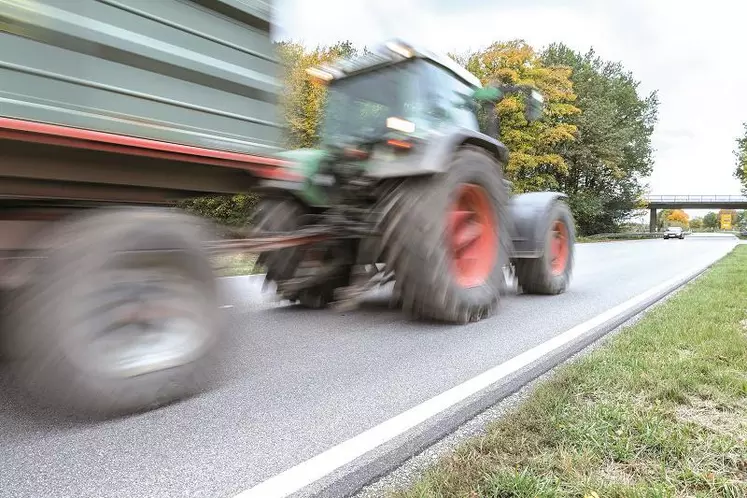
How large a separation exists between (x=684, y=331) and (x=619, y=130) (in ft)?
120

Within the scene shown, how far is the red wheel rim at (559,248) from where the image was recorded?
6.80m

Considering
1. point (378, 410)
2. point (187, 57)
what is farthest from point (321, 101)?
point (378, 410)

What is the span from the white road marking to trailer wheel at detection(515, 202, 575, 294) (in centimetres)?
223

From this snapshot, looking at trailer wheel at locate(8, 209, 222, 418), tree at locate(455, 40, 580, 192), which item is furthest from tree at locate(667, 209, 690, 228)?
trailer wheel at locate(8, 209, 222, 418)

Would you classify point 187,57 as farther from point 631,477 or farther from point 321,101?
point 321,101

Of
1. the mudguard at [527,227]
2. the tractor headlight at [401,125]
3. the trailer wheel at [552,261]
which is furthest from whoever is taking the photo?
the trailer wheel at [552,261]

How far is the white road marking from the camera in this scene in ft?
6.50

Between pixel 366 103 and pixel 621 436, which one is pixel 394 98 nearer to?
pixel 366 103

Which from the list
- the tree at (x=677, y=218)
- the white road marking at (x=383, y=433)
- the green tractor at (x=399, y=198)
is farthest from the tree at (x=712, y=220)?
the white road marking at (x=383, y=433)

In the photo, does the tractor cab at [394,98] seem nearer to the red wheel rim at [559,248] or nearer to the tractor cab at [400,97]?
the tractor cab at [400,97]

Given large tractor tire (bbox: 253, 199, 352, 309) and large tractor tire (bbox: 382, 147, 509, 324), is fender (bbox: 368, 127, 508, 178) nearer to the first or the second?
large tractor tire (bbox: 382, 147, 509, 324)

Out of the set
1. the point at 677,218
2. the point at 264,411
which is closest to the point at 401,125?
the point at 264,411

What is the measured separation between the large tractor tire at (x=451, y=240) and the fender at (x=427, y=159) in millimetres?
104

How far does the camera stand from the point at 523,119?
27703 millimetres
